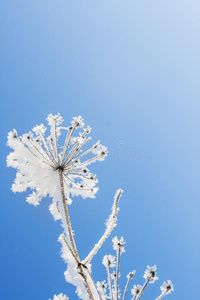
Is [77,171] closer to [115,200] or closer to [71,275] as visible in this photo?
[115,200]

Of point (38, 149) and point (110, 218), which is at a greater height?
point (38, 149)

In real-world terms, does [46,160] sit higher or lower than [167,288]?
higher

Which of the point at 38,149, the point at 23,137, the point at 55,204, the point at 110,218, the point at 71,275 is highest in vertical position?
the point at 23,137

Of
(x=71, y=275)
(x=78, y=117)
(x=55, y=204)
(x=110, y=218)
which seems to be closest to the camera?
(x=71, y=275)

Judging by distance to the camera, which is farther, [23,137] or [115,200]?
[23,137]

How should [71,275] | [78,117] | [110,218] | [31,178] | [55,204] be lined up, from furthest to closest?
[78,117] → [31,178] → [55,204] → [110,218] → [71,275]

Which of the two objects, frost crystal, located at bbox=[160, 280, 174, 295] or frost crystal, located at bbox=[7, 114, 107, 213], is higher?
frost crystal, located at bbox=[7, 114, 107, 213]

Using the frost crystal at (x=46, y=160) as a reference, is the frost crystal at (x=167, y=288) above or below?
below

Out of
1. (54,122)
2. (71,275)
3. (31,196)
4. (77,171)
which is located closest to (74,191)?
(77,171)

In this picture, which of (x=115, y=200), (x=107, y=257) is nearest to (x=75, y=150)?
(x=115, y=200)
